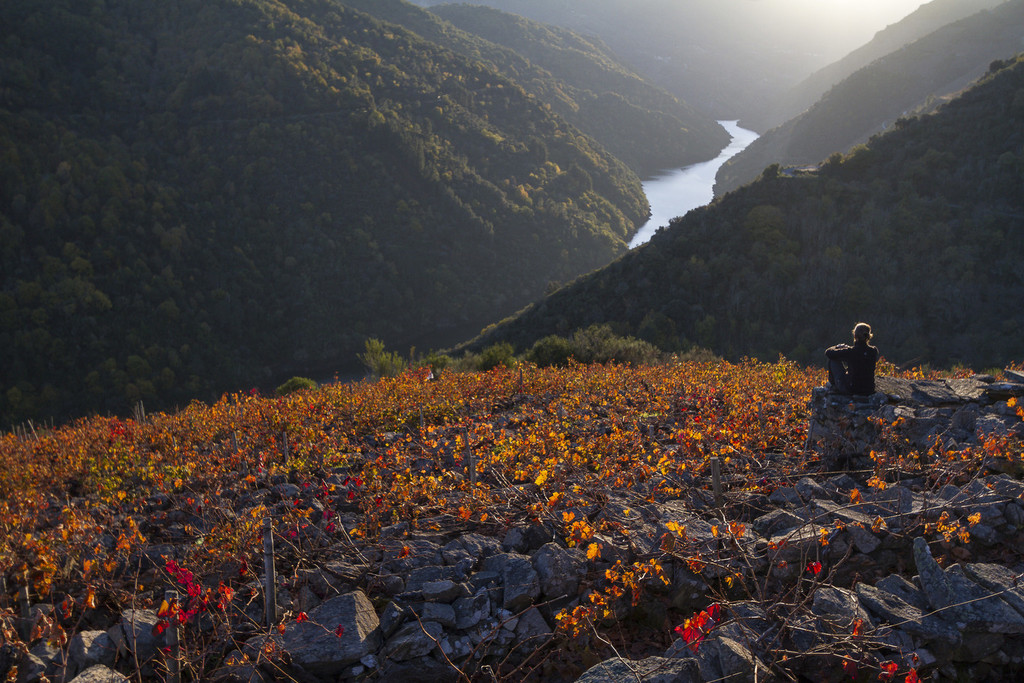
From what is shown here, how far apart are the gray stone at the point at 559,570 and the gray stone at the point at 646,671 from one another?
2.77 ft

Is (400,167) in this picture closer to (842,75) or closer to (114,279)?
(114,279)

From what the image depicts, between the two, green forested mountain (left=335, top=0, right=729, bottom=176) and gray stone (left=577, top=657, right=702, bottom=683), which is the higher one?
green forested mountain (left=335, top=0, right=729, bottom=176)

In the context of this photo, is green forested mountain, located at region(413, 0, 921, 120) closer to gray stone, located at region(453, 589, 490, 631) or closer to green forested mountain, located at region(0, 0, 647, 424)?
green forested mountain, located at region(0, 0, 647, 424)

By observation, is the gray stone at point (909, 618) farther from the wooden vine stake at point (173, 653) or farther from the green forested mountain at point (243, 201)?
the green forested mountain at point (243, 201)

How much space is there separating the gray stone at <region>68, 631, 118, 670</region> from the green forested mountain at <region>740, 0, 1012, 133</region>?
89.7 m

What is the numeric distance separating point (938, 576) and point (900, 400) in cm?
335

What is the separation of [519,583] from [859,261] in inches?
1055

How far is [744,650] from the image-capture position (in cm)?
321

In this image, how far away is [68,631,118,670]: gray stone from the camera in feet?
11.8

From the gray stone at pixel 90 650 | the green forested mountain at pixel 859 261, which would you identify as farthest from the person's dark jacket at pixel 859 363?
the green forested mountain at pixel 859 261

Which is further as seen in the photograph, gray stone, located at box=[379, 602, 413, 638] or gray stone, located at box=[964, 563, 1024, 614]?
gray stone, located at box=[379, 602, 413, 638]

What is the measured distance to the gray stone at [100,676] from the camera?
335 centimetres

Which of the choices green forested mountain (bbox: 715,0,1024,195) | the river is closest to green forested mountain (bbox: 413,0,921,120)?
the river

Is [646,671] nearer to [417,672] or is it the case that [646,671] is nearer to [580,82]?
[417,672]
